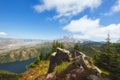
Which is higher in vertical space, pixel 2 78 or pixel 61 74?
pixel 61 74

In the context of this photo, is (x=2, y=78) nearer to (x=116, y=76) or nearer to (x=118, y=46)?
(x=118, y=46)

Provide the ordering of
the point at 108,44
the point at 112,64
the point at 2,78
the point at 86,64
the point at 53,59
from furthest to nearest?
the point at 2,78 → the point at 53,59 → the point at 108,44 → the point at 112,64 → the point at 86,64

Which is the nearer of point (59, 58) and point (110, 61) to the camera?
point (110, 61)

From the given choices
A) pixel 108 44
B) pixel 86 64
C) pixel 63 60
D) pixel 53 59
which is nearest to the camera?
pixel 86 64

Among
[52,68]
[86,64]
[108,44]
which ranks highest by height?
[108,44]

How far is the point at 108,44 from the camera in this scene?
1270 inches

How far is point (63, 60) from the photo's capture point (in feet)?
114

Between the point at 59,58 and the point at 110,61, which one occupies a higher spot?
the point at 110,61

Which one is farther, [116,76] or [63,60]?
[63,60]

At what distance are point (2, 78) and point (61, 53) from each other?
3679 inches

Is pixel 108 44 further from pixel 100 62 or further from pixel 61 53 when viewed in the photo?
pixel 61 53

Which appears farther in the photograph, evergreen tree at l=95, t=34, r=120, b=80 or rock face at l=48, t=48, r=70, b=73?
rock face at l=48, t=48, r=70, b=73

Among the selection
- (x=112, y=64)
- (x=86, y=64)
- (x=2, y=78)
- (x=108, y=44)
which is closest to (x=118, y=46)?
(x=108, y=44)

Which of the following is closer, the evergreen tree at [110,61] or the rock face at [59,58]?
the evergreen tree at [110,61]
